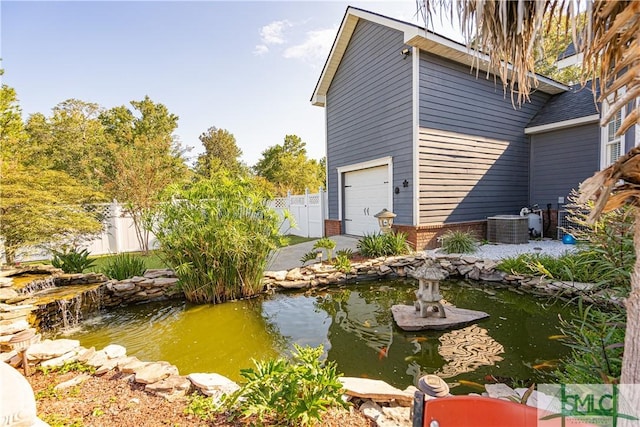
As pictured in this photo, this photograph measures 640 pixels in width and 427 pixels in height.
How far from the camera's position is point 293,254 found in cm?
757

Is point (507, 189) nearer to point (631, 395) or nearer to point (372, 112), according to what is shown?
point (372, 112)

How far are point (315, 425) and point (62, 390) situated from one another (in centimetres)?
193

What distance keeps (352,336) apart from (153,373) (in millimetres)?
2055

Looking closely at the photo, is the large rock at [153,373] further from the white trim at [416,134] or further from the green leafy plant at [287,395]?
the white trim at [416,134]

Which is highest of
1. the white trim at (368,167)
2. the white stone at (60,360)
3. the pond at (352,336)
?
the white trim at (368,167)

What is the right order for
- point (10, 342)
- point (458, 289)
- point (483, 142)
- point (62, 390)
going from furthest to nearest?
point (483, 142)
point (458, 289)
point (10, 342)
point (62, 390)

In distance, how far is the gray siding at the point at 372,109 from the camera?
7.02 metres

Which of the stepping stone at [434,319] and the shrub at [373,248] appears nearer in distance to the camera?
the stepping stone at [434,319]

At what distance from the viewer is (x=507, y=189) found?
8234mm

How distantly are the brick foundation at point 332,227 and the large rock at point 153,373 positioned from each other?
734 centimetres

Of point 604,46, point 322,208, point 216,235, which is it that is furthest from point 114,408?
point 322,208

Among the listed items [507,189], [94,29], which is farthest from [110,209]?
[507,189]

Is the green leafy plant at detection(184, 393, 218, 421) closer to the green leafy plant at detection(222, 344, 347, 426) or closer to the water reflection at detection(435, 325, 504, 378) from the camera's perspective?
the green leafy plant at detection(222, 344, 347, 426)

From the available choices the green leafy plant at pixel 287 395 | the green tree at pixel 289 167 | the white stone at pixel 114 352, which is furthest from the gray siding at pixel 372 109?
the green tree at pixel 289 167
